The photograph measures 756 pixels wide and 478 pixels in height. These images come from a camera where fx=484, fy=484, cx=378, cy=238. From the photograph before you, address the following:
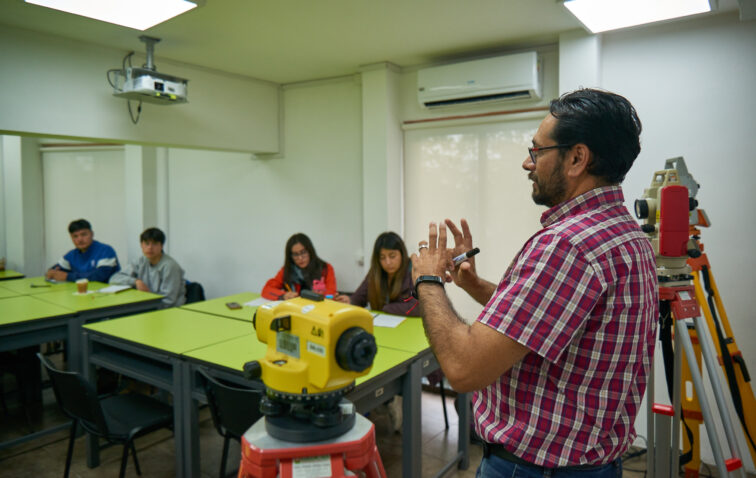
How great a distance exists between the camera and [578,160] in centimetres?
105

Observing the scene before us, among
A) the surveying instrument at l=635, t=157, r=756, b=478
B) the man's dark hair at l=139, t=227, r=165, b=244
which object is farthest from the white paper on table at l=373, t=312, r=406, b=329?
the man's dark hair at l=139, t=227, r=165, b=244

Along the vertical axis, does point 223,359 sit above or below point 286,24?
below

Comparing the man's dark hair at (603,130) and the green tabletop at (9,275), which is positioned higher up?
the man's dark hair at (603,130)

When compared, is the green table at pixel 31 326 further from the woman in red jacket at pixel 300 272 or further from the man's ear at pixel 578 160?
the man's ear at pixel 578 160

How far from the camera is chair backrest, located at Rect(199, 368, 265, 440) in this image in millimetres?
1912

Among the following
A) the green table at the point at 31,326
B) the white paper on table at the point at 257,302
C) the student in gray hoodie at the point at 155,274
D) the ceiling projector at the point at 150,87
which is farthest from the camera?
the student in gray hoodie at the point at 155,274

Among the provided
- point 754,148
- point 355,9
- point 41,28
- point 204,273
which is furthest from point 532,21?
point 204,273

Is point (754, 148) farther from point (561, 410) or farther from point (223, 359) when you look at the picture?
point (223, 359)

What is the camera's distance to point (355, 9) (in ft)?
8.69

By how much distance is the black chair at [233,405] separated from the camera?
1912 millimetres

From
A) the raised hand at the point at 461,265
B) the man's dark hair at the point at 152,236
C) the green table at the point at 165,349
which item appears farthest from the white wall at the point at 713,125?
the man's dark hair at the point at 152,236

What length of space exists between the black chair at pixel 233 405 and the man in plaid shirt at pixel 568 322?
3.58 ft

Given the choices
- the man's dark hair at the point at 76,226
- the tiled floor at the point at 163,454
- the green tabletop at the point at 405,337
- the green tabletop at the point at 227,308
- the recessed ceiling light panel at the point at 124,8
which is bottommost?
the tiled floor at the point at 163,454

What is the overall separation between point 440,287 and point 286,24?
236 cm
